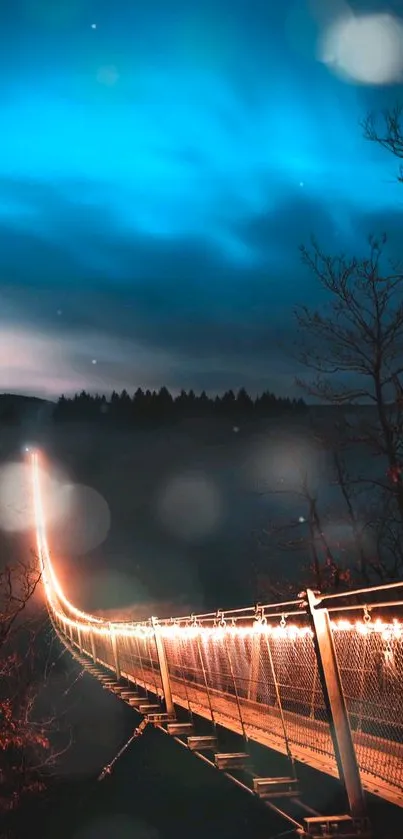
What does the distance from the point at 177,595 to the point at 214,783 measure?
3651 cm

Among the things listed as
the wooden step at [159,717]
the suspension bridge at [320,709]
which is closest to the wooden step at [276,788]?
the suspension bridge at [320,709]

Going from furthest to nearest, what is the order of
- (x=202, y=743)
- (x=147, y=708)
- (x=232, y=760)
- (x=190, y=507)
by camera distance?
(x=190, y=507)
(x=147, y=708)
(x=202, y=743)
(x=232, y=760)

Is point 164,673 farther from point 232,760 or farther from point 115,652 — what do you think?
point 115,652

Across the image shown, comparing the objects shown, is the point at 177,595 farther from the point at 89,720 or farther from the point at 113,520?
the point at 113,520

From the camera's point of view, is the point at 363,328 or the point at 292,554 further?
the point at 292,554

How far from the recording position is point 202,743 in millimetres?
8523

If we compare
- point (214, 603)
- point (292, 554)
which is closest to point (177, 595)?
point (214, 603)

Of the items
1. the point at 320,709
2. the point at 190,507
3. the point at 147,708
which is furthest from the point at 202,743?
the point at 190,507

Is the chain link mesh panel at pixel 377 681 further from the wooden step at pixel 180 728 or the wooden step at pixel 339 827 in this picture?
the wooden step at pixel 180 728

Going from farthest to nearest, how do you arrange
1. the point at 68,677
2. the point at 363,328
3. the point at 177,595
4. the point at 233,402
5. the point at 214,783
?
the point at 233,402 < the point at 177,595 < the point at 68,677 < the point at 214,783 < the point at 363,328

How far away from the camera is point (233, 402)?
133125 mm

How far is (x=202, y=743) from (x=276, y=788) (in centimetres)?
262

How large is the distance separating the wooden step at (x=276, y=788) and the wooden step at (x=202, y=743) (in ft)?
7.72

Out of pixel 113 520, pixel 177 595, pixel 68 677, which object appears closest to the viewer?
pixel 68 677
